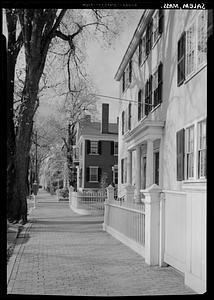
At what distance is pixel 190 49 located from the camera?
2.30 meters

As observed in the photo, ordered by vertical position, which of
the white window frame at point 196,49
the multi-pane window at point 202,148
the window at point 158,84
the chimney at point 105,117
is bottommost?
the multi-pane window at point 202,148

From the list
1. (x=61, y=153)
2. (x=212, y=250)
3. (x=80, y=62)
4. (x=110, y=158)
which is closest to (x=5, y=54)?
(x=80, y=62)

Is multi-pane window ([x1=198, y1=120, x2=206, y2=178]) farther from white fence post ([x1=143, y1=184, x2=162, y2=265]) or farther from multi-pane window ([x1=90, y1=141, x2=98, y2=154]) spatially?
white fence post ([x1=143, y1=184, x2=162, y2=265])

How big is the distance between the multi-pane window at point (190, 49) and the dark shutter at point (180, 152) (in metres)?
0.52

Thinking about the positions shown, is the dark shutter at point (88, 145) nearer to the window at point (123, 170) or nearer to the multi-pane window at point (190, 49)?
the window at point (123, 170)

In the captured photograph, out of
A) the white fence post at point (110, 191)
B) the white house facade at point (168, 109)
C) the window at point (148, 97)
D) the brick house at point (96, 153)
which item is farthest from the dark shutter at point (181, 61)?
the white fence post at point (110, 191)

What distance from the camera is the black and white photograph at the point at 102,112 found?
6.72 feet

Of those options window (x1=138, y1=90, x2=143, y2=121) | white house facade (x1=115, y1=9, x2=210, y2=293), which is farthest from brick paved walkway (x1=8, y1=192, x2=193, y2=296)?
window (x1=138, y1=90, x2=143, y2=121)

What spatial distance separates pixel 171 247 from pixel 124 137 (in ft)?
5.30

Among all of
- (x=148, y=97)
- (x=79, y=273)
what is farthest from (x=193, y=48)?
(x=79, y=273)

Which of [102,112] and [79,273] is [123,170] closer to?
[102,112]

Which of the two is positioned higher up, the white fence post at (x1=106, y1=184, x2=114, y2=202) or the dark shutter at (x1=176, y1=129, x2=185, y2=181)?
the dark shutter at (x1=176, y1=129, x2=185, y2=181)

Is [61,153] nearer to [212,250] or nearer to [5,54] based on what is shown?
[5,54]

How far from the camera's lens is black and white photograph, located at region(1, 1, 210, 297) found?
2049 millimetres
